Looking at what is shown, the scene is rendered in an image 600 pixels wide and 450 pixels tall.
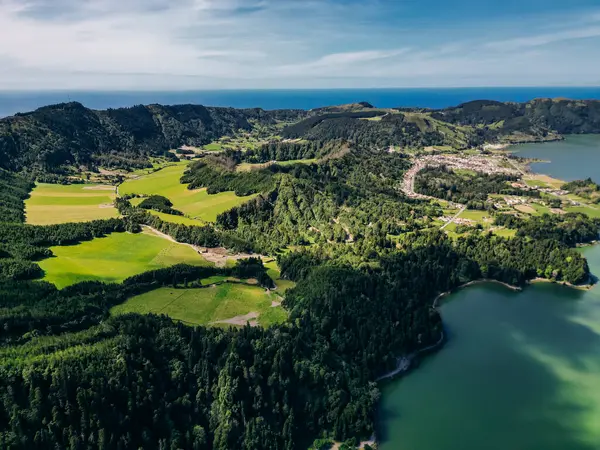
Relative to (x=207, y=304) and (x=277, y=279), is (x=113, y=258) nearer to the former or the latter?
(x=207, y=304)

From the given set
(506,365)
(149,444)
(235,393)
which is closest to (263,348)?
(235,393)

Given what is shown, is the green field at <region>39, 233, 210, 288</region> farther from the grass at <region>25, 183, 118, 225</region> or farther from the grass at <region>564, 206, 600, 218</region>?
the grass at <region>564, 206, 600, 218</region>

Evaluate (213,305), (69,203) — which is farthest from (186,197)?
(213,305)

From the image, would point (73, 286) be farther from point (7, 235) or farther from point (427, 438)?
point (427, 438)

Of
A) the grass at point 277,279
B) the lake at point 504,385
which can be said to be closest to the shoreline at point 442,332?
the lake at point 504,385

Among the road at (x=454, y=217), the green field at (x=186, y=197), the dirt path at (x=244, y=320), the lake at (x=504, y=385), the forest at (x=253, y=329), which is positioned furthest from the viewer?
the green field at (x=186, y=197)

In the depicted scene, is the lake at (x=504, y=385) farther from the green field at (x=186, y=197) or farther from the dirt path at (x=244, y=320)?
the green field at (x=186, y=197)

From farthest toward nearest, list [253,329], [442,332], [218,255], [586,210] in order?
[586,210], [218,255], [442,332], [253,329]
